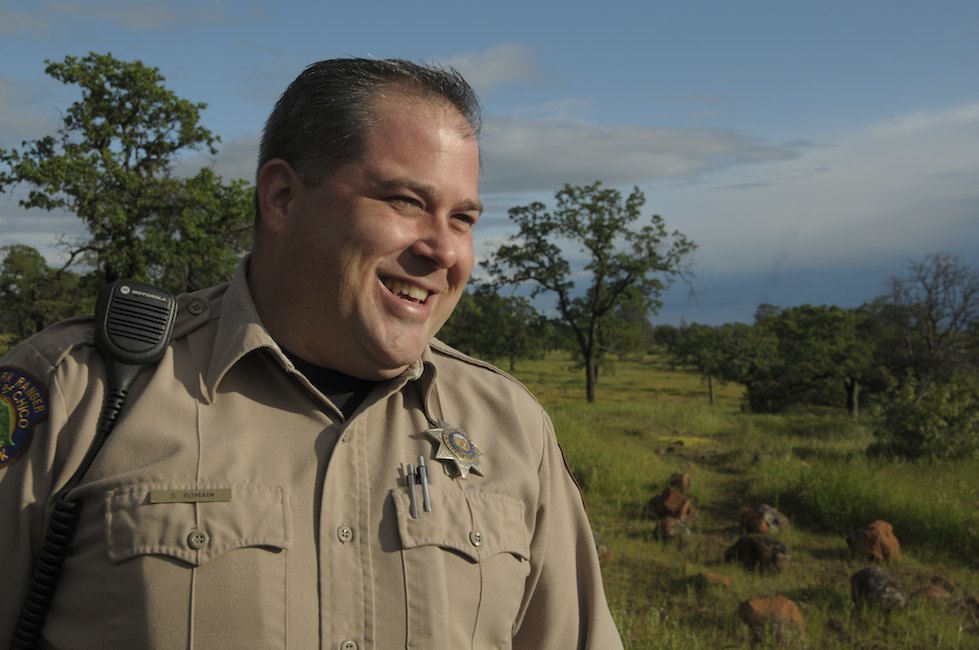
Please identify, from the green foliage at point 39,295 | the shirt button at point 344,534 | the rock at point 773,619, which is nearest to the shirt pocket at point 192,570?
the shirt button at point 344,534

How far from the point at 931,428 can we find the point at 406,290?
13.8 m

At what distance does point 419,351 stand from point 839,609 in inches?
236

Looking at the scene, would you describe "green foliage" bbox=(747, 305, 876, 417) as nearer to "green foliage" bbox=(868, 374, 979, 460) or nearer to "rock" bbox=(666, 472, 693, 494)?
"green foliage" bbox=(868, 374, 979, 460)

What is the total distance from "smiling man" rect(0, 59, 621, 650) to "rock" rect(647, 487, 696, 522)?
772 centimetres

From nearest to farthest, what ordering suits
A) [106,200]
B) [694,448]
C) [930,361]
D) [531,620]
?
[531,620]
[694,448]
[106,200]
[930,361]

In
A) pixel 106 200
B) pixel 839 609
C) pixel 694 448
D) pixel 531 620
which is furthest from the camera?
pixel 106 200

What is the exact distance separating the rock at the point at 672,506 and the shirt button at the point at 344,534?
822 cm

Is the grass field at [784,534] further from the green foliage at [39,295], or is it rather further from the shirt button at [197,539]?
the green foliage at [39,295]

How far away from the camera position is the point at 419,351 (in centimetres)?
202

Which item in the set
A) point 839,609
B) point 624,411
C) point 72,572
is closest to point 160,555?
point 72,572

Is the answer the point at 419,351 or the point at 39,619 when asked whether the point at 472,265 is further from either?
the point at 39,619

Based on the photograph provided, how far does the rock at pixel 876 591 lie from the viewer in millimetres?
6539

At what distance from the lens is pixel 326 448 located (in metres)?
1.88

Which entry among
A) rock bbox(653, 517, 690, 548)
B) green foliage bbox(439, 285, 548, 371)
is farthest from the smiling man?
green foliage bbox(439, 285, 548, 371)
